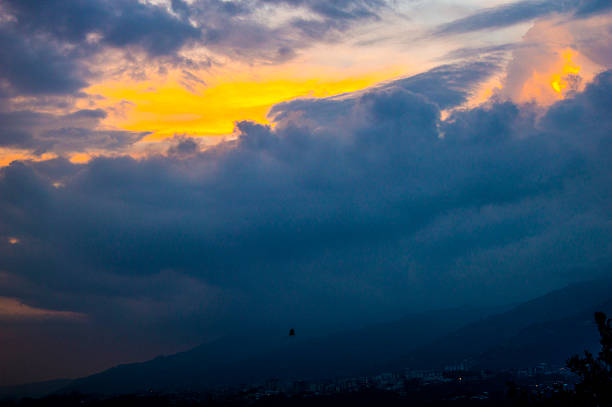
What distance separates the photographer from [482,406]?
199875mm

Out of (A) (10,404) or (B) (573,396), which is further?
(A) (10,404)

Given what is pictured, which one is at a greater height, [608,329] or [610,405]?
[608,329]

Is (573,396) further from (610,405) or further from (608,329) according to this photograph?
(608,329)

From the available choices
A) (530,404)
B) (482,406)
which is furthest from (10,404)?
(530,404)

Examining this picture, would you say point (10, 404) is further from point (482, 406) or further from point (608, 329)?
point (608, 329)

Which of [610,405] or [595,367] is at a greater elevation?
[595,367]

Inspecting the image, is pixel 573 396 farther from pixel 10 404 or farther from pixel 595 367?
pixel 10 404

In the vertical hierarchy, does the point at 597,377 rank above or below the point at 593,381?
above

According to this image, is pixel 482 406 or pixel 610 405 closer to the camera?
pixel 610 405

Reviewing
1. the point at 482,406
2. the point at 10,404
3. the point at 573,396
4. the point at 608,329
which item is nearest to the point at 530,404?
the point at 573,396

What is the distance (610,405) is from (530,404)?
4695 mm

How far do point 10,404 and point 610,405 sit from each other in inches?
8512

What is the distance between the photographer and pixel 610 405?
3416cm

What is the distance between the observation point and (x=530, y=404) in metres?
36.2
